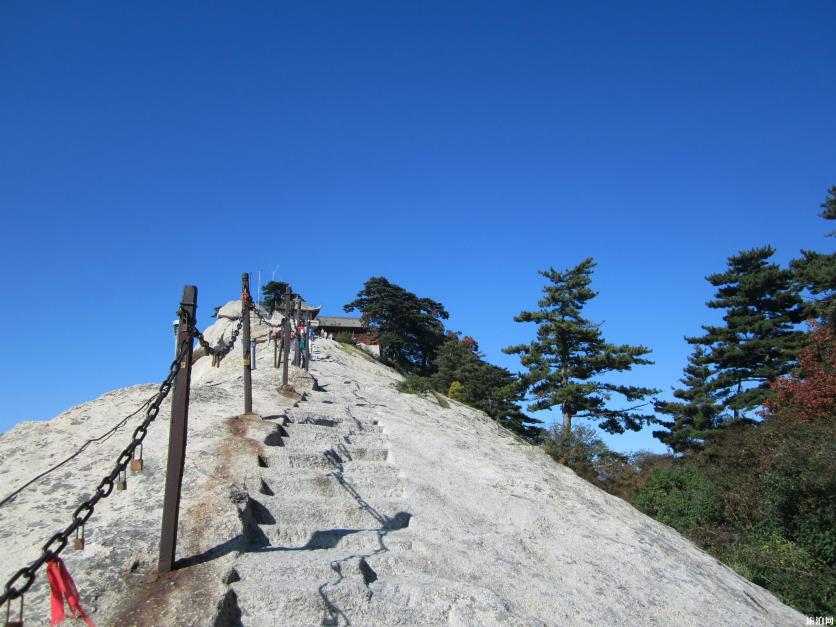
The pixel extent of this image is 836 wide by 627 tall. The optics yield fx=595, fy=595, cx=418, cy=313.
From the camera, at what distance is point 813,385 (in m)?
22.9

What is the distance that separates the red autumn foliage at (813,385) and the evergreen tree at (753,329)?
3439mm

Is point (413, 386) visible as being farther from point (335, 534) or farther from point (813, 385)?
point (813, 385)

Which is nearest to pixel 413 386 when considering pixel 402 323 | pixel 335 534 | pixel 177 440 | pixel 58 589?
pixel 335 534

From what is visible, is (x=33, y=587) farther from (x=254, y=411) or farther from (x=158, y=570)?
(x=254, y=411)

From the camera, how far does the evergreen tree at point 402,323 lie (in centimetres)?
4916

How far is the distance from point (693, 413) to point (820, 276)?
10601 millimetres

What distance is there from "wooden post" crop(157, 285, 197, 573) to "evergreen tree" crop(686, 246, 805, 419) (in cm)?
3095

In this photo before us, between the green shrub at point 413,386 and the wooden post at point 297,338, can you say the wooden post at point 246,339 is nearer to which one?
the wooden post at point 297,338

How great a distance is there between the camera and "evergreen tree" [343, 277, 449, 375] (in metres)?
49.2

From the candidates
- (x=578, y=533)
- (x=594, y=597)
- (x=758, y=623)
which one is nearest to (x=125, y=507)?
(x=594, y=597)

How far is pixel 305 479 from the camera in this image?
7.82 metres

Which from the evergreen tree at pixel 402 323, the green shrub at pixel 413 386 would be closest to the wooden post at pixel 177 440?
the green shrub at pixel 413 386

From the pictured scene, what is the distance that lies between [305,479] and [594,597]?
3.78 metres

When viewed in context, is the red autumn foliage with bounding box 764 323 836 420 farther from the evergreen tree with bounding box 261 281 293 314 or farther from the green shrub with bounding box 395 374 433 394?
the evergreen tree with bounding box 261 281 293 314
